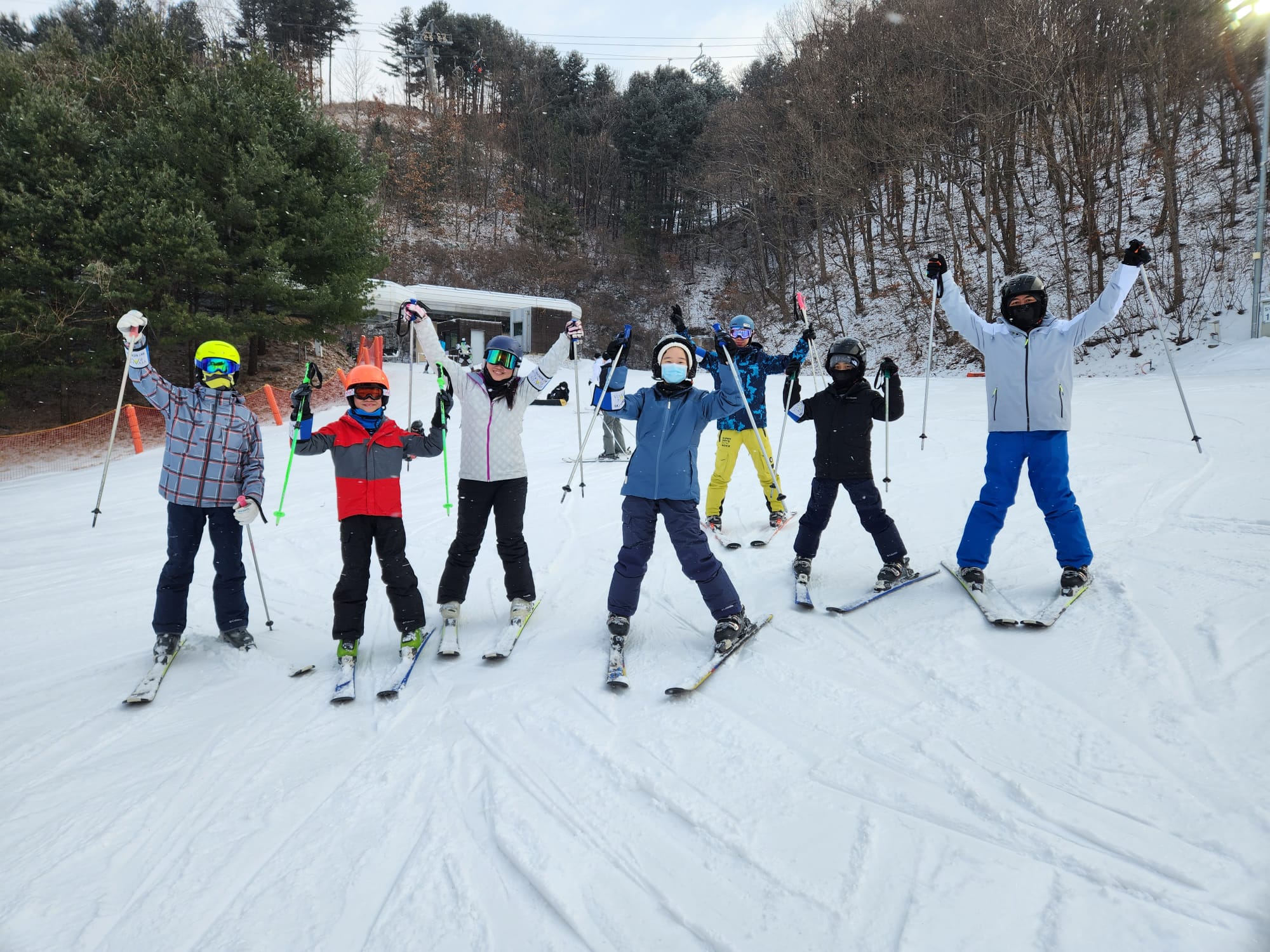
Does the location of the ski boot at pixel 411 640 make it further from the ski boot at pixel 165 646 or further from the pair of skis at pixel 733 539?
the pair of skis at pixel 733 539

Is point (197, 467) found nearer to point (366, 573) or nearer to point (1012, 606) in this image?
point (366, 573)

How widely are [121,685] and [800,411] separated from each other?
4.23 m

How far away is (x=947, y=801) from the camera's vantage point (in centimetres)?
232

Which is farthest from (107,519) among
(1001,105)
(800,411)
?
(1001,105)

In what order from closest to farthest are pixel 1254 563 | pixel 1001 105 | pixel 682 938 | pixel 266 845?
1. pixel 682 938
2. pixel 266 845
3. pixel 1254 563
4. pixel 1001 105

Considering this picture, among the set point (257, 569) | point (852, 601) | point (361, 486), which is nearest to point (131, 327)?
point (257, 569)

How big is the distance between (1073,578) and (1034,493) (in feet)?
1.81

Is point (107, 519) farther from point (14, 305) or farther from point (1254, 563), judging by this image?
point (1254, 563)

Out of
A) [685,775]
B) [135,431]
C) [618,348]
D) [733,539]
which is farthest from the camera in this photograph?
[135,431]

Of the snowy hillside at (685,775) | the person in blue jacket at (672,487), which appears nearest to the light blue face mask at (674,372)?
the person in blue jacket at (672,487)

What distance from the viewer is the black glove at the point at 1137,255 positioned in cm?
354

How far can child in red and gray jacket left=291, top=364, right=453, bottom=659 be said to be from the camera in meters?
3.60

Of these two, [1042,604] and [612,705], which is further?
[1042,604]

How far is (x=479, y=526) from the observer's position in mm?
3969
